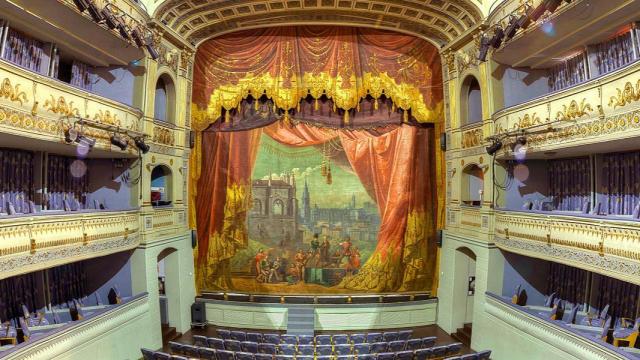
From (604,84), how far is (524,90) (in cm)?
Answer: 480

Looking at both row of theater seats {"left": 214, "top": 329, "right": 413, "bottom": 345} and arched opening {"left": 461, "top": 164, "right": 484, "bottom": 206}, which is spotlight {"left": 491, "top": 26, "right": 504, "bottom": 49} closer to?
arched opening {"left": 461, "top": 164, "right": 484, "bottom": 206}

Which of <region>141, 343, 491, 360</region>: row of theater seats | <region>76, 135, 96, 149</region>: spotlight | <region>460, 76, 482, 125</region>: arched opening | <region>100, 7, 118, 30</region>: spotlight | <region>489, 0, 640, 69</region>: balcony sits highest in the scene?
<region>100, 7, 118, 30</region>: spotlight

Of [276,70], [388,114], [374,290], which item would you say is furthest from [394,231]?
[276,70]

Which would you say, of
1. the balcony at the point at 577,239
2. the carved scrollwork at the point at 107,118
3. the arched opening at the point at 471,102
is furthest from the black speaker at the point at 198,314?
the arched opening at the point at 471,102

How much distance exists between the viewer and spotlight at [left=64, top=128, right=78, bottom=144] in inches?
422

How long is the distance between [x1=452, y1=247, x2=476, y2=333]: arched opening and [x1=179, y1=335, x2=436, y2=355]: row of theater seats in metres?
3.56

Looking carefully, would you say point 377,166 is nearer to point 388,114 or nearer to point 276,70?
point 388,114

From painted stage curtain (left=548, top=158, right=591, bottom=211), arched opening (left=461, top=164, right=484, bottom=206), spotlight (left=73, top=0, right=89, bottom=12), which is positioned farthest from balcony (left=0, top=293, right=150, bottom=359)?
painted stage curtain (left=548, top=158, right=591, bottom=211)

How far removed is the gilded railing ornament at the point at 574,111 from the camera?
1032 cm

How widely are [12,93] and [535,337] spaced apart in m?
15.0

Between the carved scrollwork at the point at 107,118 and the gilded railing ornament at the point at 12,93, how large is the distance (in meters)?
2.57

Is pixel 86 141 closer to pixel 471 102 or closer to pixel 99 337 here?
pixel 99 337

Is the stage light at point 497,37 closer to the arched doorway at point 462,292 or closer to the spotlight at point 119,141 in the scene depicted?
the arched doorway at point 462,292

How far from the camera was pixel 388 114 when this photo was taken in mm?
18312
